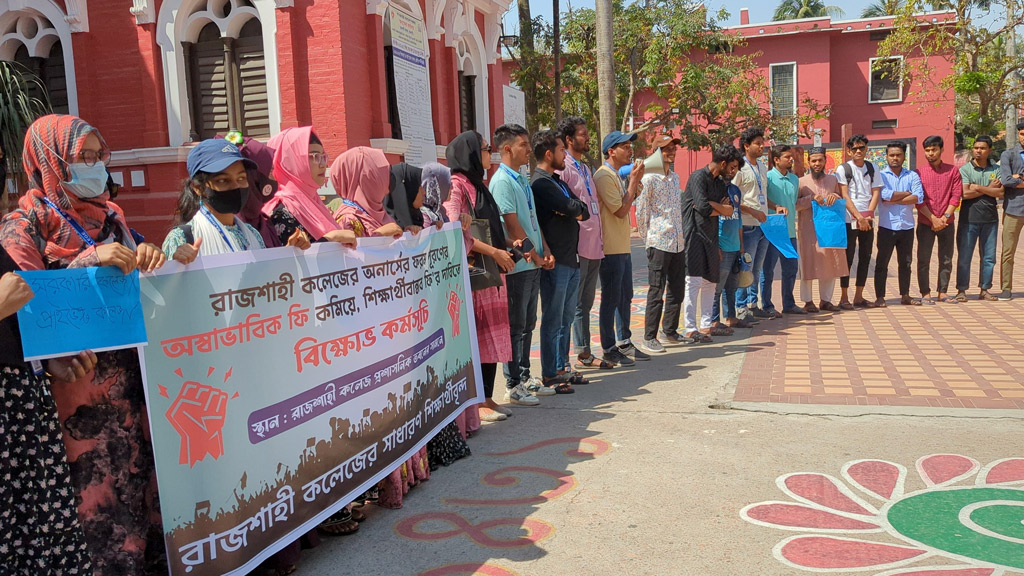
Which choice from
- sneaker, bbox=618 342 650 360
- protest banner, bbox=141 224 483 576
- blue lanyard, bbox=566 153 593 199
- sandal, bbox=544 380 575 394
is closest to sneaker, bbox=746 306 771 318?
sneaker, bbox=618 342 650 360

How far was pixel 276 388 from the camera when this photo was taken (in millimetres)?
3316

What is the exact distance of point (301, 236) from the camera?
11.7 ft

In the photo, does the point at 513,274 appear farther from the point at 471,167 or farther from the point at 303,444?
the point at 303,444

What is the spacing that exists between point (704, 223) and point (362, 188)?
15.5 ft

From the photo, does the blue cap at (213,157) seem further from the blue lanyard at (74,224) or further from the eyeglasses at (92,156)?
the blue lanyard at (74,224)

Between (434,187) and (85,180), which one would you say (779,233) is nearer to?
(434,187)

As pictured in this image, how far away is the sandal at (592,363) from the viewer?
743cm

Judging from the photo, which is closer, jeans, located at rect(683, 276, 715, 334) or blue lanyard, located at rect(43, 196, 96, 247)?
blue lanyard, located at rect(43, 196, 96, 247)

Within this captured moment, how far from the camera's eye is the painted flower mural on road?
133 inches

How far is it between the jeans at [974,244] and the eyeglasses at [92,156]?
32.5 feet

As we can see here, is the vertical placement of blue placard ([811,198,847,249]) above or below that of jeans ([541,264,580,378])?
above

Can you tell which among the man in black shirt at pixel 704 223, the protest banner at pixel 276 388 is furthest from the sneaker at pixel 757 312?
the protest banner at pixel 276 388

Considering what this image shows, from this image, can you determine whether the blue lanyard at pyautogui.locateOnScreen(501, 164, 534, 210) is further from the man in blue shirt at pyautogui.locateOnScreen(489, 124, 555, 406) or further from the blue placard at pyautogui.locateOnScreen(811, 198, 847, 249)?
the blue placard at pyautogui.locateOnScreen(811, 198, 847, 249)

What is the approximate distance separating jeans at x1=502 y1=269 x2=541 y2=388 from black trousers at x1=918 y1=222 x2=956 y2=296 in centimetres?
631
